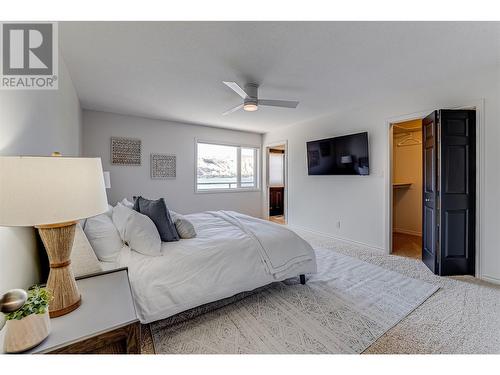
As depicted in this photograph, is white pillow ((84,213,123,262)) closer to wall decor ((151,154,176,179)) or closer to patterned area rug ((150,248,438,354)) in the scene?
patterned area rug ((150,248,438,354))

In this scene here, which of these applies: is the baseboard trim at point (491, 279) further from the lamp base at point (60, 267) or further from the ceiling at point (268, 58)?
the lamp base at point (60, 267)

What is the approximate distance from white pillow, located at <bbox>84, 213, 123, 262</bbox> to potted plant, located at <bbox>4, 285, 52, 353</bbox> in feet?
3.10

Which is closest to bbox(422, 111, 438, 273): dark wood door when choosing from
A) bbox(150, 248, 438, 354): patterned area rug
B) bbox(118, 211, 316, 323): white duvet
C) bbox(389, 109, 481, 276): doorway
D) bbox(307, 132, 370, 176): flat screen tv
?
bbox(389, 109, 481, 276): doorway

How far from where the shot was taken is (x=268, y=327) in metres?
1.71

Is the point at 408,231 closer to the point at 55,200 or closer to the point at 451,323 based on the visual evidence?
the point at 451,323

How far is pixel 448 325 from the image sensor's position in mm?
1714

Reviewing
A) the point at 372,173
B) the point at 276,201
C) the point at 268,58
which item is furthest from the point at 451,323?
the point at 276,201

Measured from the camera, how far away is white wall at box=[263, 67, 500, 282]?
2438 mm

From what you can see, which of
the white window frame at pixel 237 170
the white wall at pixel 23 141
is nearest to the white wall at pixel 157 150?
the white window frame at pixel 237 170

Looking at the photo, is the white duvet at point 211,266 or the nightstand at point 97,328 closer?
Result: the nightstand at point 97,328

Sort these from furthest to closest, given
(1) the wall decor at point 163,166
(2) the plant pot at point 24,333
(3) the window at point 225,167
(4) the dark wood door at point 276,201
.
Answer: (4) the dark wood door at point 276,201 < (3) the window at point 225,167 < (1) the wall decor at point 163,166 < (2) the plant pot at point 24,333

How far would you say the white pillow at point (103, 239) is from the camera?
5.65 ft
